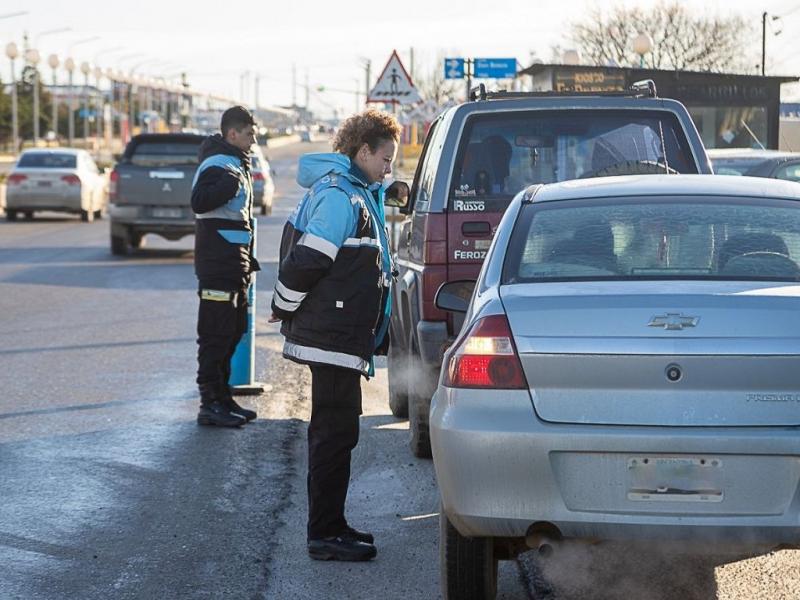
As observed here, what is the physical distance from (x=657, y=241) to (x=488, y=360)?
908 millimetres

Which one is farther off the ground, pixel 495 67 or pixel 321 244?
pixel 495 67

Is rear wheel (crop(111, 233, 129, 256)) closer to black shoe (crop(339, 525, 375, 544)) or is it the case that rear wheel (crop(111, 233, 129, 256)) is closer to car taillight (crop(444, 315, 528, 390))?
black shoe (crop(339, 525, 375, 544))

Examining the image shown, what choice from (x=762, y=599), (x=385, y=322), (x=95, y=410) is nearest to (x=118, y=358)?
(x=95, y=410)

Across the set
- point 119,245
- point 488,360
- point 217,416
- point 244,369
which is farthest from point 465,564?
point 119,245

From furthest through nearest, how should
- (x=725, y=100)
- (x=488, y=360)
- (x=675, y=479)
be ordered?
(x=725, y=100) < (x=488, y=360) < (x=675, y=479)

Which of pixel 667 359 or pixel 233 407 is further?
pixel 233 407

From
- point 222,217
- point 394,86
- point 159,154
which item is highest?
point 394,86

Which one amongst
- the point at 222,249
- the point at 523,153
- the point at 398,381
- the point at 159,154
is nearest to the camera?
the point at 523,153

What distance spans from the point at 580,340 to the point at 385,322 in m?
1.70

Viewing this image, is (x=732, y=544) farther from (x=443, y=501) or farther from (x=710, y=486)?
(x=443, y=501)

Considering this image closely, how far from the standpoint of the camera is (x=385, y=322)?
249 inches

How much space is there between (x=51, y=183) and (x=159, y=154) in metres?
9.66

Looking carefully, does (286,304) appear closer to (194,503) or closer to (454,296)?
(454,296)

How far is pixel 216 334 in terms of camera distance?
9.09 meters
